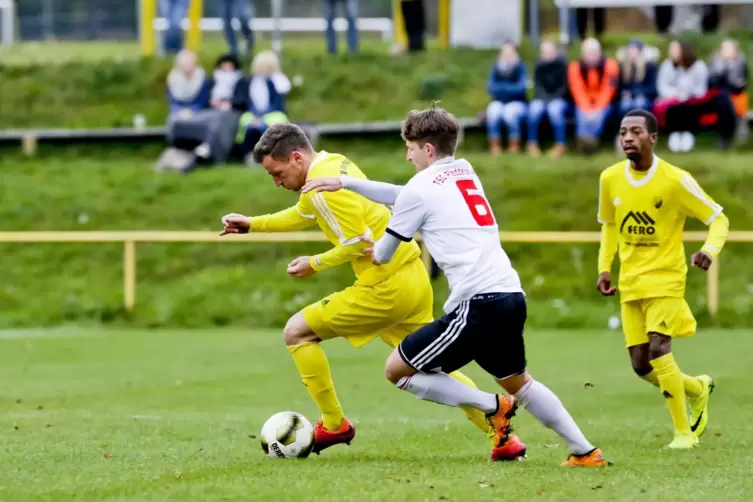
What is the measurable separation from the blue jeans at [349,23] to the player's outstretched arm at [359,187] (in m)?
17.0

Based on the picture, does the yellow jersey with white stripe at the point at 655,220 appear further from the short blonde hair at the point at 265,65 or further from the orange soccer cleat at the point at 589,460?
the short blonde hair at the point at 265,65

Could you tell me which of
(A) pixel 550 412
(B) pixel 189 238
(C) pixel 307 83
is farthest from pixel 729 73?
(A) pixel 550 412

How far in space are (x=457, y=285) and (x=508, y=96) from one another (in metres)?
14.5

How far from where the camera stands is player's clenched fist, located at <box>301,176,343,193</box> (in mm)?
7746

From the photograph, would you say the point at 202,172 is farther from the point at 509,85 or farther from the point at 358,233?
the point at 358,233

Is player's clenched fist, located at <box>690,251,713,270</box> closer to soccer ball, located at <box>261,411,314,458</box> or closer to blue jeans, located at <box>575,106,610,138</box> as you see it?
soccer ball, located at <box>261,411,314,458</box>

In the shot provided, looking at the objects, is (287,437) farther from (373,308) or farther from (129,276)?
(129,276)

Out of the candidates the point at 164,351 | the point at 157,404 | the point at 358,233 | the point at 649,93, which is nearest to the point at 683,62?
the point at 649,93

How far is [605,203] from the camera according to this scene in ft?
30.8

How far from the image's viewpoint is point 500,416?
786cm

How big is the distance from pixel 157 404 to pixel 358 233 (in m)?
3.82

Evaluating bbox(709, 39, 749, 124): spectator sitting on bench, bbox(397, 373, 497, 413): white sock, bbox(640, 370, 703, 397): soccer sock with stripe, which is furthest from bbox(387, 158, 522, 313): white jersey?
bbox(709, 39, 749, 124): spectator sitting on bench

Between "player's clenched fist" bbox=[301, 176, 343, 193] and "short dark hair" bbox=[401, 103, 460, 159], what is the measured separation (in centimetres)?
47

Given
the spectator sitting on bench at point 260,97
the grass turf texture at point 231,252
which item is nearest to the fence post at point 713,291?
the grass turf texture at point 231,252
